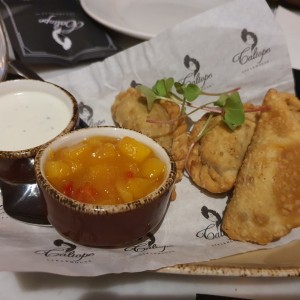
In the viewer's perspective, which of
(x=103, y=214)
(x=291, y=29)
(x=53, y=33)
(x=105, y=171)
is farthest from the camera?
(x=291, y=29)

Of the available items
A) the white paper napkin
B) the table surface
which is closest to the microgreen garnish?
the table surface

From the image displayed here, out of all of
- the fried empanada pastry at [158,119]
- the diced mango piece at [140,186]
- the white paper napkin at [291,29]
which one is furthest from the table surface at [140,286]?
the white paper napkin at [291,29]

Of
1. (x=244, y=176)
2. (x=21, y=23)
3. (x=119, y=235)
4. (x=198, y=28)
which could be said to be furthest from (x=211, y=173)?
(x=21, y=23)

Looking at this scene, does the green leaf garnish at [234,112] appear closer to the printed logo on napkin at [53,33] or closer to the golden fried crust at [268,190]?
the golden fried crust at [268,190]

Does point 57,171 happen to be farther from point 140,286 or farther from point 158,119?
point 158,119

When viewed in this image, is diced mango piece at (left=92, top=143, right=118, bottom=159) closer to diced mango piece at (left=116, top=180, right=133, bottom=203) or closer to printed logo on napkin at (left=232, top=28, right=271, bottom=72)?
diced mango piece at (left=116, top=180, right=133, bottom=203)

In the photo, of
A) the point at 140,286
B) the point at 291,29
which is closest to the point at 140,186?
the point at 140,286
